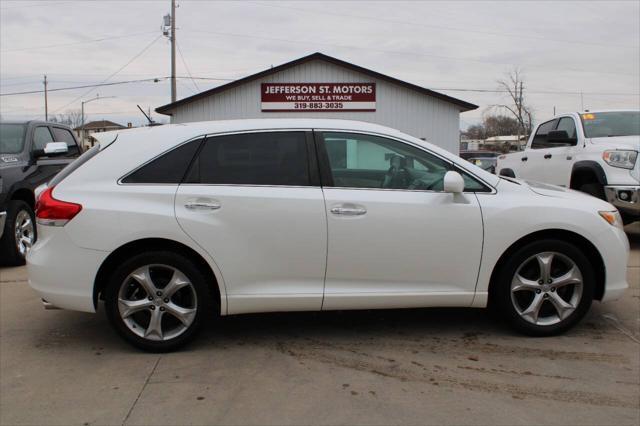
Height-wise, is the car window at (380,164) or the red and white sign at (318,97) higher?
the red and white sign at (318,97)

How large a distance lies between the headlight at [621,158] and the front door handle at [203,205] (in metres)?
5.97

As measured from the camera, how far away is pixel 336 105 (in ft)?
67.6

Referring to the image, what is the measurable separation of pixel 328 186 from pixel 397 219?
546 millimetres

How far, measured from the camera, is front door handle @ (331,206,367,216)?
3.99 meters

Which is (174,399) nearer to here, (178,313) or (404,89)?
(178,313)

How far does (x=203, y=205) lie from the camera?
12.9 feet

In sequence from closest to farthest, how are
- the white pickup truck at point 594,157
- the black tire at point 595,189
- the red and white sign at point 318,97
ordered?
the white pickup truck at point 594,157 → the black tire at point 595,189 → the red and white sign at point 318,97

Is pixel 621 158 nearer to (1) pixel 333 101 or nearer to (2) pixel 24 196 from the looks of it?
(2) pixel 24 196

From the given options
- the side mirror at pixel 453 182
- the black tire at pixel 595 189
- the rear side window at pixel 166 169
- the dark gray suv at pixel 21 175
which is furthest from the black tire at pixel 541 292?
the dark gray suv at pixel 21 175

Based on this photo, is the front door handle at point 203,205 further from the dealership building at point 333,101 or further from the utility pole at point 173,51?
the utility pole at point 173,51

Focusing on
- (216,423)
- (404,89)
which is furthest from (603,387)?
(404,89)

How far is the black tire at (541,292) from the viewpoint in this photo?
416 cm

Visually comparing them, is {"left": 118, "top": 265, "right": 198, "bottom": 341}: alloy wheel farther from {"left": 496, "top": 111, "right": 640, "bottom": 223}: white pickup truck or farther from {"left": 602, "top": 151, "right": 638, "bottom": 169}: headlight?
{"left": 602, "top": 151, "right": 638, "bottom": 169}: headlight

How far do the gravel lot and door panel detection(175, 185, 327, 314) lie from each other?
0.45 metres
